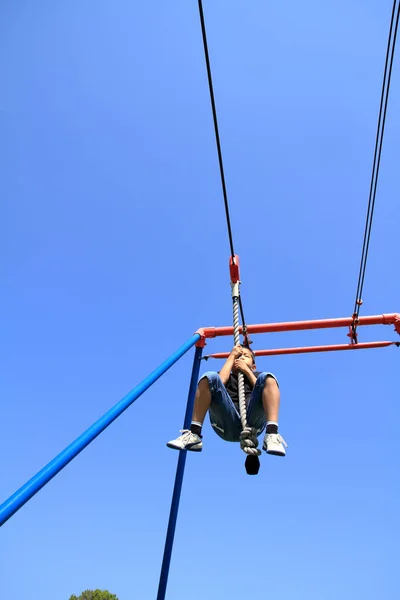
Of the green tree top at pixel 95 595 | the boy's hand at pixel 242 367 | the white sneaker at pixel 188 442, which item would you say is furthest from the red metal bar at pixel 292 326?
the green tree top at pixel 95 595

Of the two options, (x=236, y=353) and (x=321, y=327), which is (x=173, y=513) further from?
(x=321, y=327)

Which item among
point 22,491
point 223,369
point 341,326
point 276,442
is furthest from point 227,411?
point 341,326

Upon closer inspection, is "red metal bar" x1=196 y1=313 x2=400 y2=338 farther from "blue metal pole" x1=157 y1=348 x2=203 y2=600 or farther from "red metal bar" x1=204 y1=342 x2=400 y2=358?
"blue metal pole" x1=157 y1=348 x2=203 y2=600

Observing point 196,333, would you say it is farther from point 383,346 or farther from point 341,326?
point 383,346

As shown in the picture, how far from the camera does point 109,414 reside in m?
3.64

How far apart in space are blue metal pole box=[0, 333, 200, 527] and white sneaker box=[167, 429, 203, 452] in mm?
609

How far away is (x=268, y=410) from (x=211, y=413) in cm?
64

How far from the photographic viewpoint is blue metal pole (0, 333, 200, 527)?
8.26 ft

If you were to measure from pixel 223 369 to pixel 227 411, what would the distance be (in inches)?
15.1

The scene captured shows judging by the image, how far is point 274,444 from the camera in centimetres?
326

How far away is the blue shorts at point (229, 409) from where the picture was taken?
369cm

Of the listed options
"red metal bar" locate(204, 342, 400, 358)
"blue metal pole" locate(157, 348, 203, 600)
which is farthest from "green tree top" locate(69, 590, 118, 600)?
"red metal bar" locate(204, 342, 400, 358)

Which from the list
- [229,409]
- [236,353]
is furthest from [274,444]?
[236,353]

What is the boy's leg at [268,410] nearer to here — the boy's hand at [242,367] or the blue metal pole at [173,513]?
the boy's hand at [242,367]
